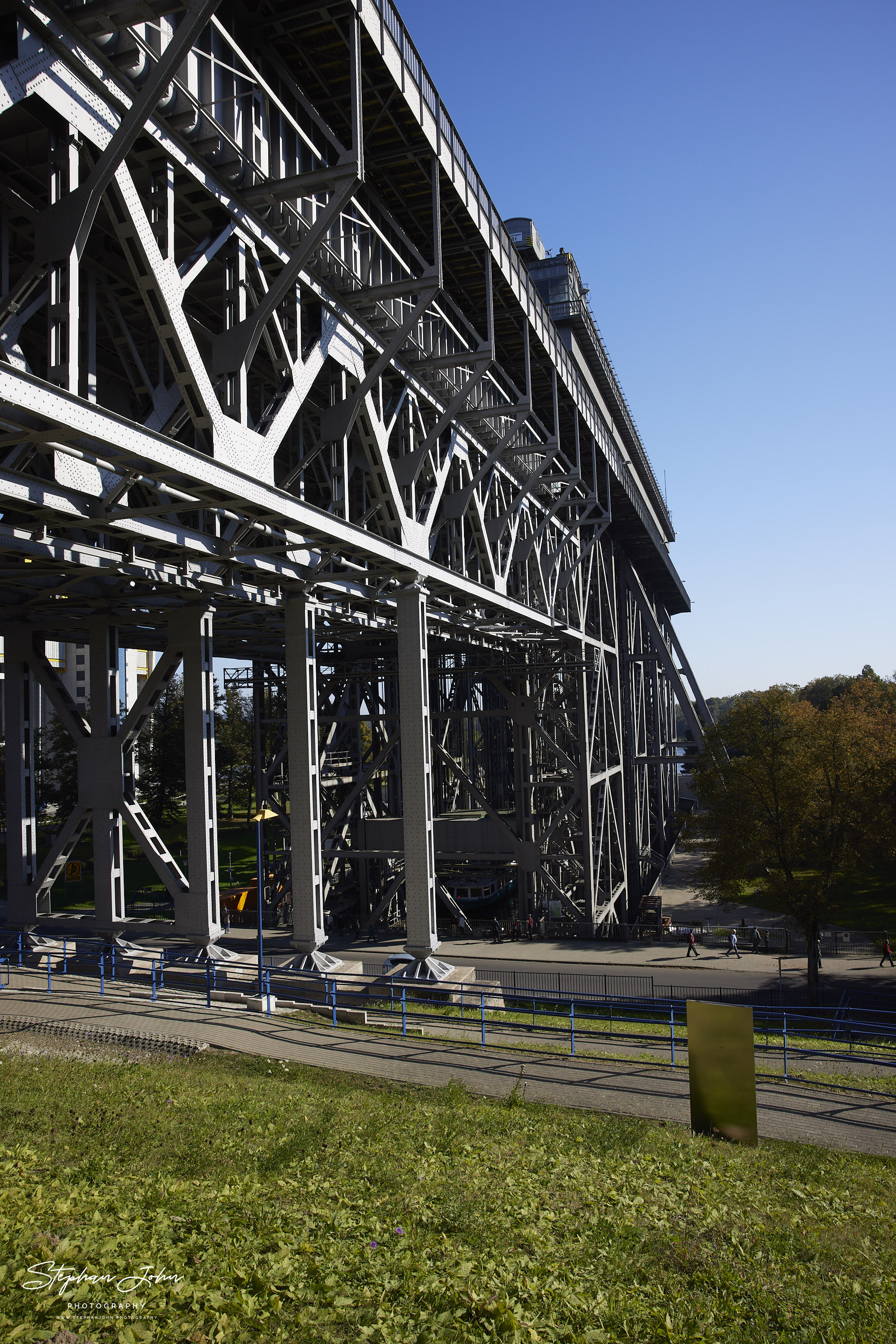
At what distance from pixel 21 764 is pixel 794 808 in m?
19.5

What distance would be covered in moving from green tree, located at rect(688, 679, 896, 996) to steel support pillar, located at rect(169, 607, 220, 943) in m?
14.6

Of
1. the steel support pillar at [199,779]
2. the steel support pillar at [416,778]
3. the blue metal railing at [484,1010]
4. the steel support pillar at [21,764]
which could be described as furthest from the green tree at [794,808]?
the steel support pillar at [21,764]

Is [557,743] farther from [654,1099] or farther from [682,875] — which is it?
[654,1099]

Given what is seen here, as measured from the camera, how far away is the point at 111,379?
50.2 ft

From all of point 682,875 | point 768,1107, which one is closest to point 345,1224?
point 768,1107

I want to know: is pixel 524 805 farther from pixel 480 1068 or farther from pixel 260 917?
pixel 480 1068

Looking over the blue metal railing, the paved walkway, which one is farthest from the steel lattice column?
the paved walkway

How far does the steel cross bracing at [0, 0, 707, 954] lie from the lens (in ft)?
28.4

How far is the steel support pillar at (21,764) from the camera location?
1845cm

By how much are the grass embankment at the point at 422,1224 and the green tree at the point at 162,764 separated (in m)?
40.6

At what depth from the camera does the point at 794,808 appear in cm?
2359

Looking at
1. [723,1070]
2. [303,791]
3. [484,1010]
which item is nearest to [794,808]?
[484,1010]

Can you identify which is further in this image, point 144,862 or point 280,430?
point 144,862

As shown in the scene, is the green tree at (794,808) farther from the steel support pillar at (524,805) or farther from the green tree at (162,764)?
the green tree at (162,764)
